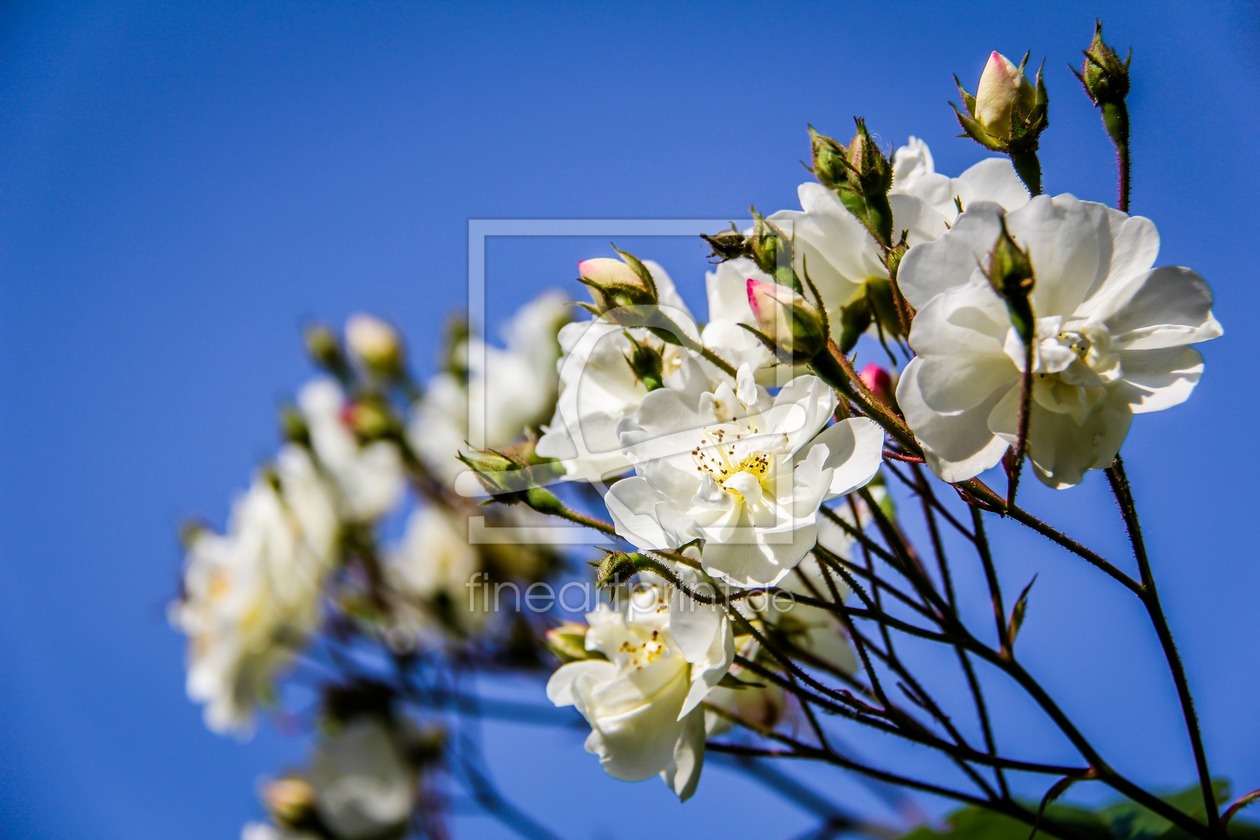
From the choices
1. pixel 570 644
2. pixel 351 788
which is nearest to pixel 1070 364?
pixel 570 644

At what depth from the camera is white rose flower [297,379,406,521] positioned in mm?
2467

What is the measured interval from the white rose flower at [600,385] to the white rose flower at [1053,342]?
248 mm

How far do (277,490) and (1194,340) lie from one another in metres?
1.80

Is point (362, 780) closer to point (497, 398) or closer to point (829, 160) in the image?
point (497, 398)

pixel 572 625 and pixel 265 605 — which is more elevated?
pixel 572 625

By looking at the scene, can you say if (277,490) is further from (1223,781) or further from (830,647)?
(1223,781)

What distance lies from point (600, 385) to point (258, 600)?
1.47 metres

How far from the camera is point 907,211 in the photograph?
3.36 ft

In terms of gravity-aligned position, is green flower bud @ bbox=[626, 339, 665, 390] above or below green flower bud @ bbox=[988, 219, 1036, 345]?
below

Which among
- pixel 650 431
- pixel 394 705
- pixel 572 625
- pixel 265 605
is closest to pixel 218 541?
pixel 265 605

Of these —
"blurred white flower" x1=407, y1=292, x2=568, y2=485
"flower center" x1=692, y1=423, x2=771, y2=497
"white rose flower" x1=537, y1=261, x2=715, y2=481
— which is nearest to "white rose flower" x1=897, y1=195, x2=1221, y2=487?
"flower center" x1=692, y1=423, x2=771, y2=497

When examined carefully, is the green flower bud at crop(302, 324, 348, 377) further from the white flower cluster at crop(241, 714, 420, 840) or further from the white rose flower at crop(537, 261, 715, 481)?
the white rose flower at crop(537, 261, 715, 481)

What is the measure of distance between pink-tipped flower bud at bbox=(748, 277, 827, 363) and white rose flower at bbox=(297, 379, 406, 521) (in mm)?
1593

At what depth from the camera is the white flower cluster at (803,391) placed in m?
0.82
